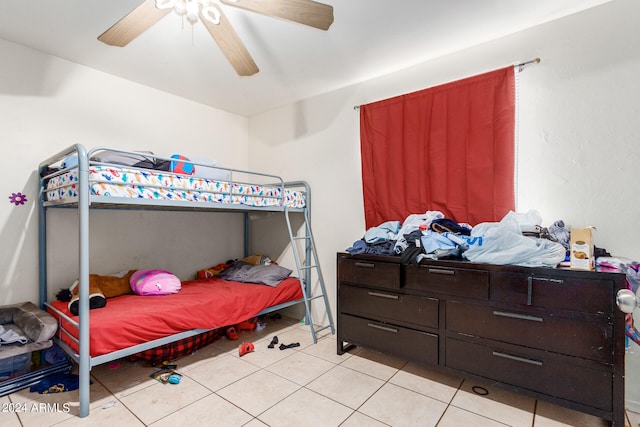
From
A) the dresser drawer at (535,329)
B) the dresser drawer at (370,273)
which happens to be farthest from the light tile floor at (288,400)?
the dresser drawer at (370,273)

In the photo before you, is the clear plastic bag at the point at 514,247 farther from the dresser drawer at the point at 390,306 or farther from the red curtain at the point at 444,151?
the dresser drawer at the point at 390,306

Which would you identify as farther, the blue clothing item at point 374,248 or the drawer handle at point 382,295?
the blue clothing item at point 374,248

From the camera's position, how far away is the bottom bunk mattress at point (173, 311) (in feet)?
6.55

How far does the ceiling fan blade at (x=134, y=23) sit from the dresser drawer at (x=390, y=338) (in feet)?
7.77

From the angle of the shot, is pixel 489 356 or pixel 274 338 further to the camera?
pixel 274 338

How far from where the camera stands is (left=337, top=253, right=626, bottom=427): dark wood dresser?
1651mm

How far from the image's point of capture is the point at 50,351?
238 cm

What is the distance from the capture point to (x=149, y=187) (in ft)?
7.37

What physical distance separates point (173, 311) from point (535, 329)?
2.32 m

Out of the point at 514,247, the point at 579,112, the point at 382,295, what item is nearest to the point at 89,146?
the point at 382,295

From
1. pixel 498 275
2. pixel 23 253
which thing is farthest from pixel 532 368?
pixel 23 253

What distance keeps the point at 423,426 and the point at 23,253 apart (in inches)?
122

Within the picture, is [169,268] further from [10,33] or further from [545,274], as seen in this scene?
[545,274]

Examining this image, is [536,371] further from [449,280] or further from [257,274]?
[257,274]
